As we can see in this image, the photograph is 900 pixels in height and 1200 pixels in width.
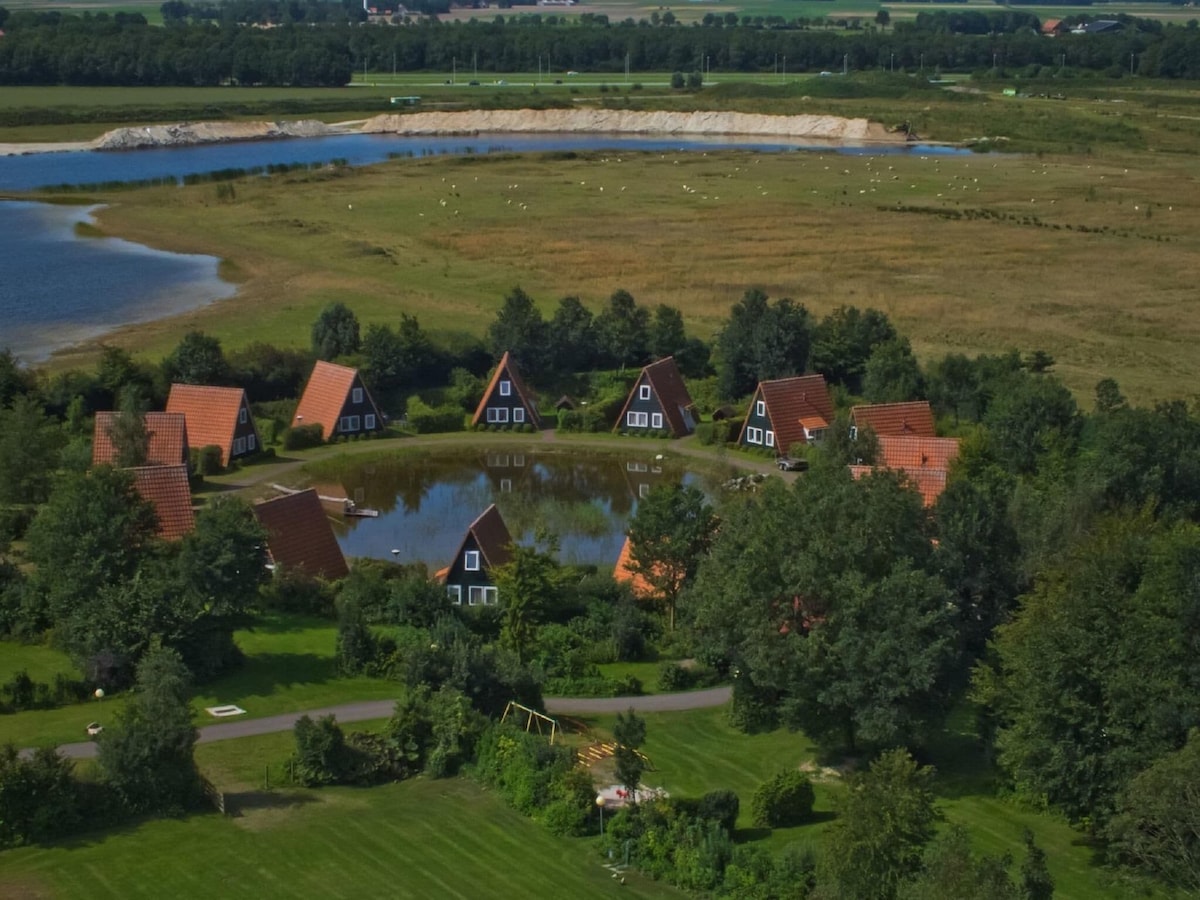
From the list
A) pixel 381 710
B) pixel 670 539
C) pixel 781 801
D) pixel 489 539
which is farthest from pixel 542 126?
pixel 781 801

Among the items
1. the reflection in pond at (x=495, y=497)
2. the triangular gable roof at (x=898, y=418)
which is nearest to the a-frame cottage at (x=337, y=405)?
the reflection in pond at (x=495, y=497)

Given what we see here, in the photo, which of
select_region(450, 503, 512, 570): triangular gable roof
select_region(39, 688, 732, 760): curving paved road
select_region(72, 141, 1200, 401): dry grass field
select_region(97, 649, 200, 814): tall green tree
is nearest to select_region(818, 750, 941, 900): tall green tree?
select_region(39, 688, 732, 760): curving paved road

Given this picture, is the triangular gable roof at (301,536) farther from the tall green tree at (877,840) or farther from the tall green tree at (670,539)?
the tall green tree at (877,840)

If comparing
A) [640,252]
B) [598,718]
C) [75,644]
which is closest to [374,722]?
[598,718]

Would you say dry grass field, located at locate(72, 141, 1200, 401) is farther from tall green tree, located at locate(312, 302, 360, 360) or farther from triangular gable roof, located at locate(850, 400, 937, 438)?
triangular gable roof, located at locate(850, 400, 937, 438)

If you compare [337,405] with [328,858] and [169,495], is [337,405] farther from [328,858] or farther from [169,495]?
[328,858]

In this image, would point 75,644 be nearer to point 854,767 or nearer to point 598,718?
point 598,718
